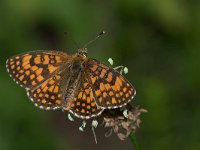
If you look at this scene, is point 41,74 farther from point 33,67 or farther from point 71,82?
point 71,82

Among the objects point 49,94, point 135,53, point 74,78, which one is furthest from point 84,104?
point 135,53

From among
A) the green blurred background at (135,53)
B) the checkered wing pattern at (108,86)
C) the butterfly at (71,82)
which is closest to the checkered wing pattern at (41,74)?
the butterfly at (71,82)

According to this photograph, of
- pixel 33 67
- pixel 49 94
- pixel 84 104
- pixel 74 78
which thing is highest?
pixel 33 67

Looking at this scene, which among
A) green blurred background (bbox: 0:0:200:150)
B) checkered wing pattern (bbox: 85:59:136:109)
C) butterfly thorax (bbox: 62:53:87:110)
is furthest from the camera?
green blurred background (bbox: 0:0:200:150)

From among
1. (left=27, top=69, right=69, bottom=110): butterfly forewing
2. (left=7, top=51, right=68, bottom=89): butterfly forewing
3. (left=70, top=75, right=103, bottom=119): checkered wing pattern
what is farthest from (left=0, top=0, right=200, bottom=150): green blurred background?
(left=70, top=75, right=103, bottom=119): checkered wing pattern

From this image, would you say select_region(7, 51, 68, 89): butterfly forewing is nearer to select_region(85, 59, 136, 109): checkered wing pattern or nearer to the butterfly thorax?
the butterfly thorax

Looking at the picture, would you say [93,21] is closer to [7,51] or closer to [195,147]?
[7,51]
